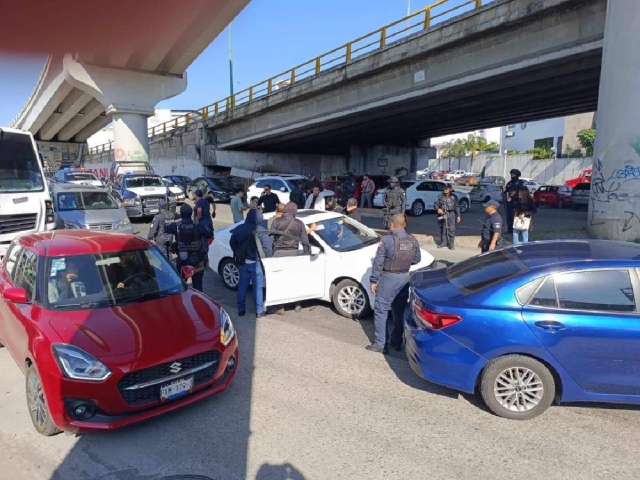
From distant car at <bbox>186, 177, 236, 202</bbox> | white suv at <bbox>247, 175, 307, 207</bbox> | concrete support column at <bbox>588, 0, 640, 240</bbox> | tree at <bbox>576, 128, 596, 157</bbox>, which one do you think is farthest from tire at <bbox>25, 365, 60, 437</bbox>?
tree at <bbox>576, 128, 596, 157</bbox>

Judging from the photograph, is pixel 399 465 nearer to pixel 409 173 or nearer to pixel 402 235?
pixel 402 235

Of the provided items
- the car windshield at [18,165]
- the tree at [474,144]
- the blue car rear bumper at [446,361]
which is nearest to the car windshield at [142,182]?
the car windshield at [18,165]

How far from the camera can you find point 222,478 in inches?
118

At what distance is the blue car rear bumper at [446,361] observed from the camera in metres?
3.68

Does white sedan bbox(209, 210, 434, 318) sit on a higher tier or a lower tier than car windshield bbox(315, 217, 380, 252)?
lower

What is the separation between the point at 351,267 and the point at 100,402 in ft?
12.1

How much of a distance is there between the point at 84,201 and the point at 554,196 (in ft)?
78.1

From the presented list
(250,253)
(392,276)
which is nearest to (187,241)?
(250,253)

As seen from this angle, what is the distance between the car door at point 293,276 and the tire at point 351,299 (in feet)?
0.87

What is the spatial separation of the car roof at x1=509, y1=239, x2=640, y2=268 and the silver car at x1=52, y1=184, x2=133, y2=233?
982 cm

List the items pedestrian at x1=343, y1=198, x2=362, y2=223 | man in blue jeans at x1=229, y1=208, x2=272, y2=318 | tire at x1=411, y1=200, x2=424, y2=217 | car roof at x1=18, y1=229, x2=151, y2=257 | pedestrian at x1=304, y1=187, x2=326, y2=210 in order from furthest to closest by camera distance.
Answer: tire at x1=411, y1=200, x2=424, y2=217, pedestrian at x1=304, y1=187, x2=326, y2=210, pedestrian at x1=343, y1=198, x2=362, y2=223, man in blue jeans at x1=229, y1=208, x2=272, y2=318, car roof at x1=18, y1=229, x2=151, y2=257

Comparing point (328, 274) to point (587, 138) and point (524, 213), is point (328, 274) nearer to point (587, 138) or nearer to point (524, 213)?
point (524, 213)

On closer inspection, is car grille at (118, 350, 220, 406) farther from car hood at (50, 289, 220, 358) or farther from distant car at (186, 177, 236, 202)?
distant car at (186, 177, 236, 202)

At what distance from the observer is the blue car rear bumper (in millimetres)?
3682
